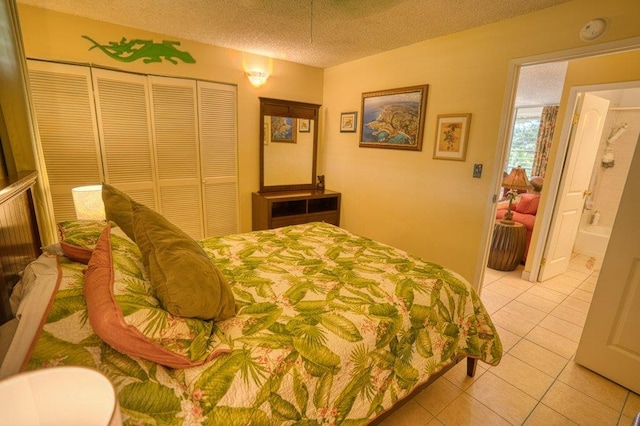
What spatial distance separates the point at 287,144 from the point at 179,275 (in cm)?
315

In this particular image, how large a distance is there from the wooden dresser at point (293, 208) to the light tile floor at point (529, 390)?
2267 millimetres

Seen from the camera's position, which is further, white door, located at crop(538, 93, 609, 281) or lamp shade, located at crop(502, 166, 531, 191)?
lamp shade, located at crop(502, 166, 531, 191)

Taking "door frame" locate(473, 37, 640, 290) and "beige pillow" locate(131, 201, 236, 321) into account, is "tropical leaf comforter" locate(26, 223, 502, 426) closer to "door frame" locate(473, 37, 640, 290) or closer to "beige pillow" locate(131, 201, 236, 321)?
"beige pillow" locate(131, 201, 236, 321)

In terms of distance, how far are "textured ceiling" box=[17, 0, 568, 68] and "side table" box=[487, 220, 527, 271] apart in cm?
228

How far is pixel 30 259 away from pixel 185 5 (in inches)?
82.3

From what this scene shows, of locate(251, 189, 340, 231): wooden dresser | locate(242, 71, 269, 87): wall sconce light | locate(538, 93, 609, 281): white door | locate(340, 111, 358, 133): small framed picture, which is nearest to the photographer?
locate(538, 93, 609, 281): white door

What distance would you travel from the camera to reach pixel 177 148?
322cm

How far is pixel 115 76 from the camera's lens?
2.80m

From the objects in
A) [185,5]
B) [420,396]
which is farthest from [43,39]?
[420,396]

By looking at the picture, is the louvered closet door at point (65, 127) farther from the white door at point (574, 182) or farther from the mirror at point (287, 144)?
the white door at point (574, 182)

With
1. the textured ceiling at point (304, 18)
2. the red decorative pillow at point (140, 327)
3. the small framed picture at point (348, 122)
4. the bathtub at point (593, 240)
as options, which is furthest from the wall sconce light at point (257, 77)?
the bathtub at point (593, 240)

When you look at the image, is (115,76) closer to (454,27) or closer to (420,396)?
(454,27)

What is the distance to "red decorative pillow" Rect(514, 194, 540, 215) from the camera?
399cm

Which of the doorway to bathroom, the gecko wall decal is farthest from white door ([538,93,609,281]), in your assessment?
the gecko wall decal
